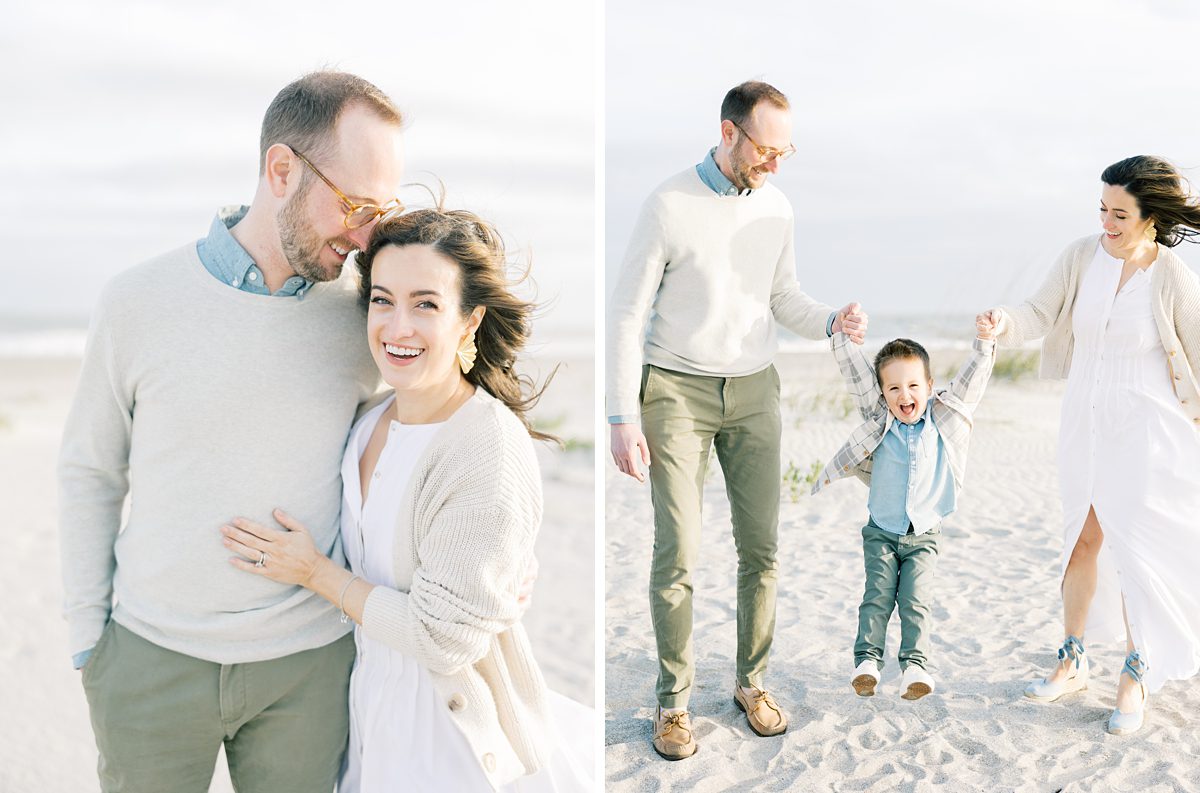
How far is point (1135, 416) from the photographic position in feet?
14.0

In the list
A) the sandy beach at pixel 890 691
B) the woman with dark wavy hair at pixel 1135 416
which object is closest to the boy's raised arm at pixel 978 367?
the woman with dark wavy hair at pixel 1135 416

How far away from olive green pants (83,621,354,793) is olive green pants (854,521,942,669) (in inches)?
67.9

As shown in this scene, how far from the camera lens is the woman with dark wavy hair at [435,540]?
231 centimetres

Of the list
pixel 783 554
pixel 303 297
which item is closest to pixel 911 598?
pixel 303 297

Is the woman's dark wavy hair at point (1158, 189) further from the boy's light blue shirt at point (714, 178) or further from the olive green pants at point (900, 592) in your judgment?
the olive green pants at point (900, 592)

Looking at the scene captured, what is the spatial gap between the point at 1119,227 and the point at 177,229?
2494cm

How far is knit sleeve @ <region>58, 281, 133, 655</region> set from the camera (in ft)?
7.79

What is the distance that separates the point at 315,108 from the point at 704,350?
1825 mm

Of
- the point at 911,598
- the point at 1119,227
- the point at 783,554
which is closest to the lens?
the point at 911,598

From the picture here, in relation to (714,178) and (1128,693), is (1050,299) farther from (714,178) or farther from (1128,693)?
(1128,693)

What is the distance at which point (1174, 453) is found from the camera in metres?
4.31

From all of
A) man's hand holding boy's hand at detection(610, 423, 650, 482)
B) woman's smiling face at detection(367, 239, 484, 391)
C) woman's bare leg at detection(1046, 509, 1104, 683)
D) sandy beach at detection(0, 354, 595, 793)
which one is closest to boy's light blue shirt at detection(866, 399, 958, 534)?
man's hand holding boy's hand at detection(610, 423, 650, 482)

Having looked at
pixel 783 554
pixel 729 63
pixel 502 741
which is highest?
pixel 729 63

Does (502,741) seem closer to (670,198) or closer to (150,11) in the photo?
(670,198)
